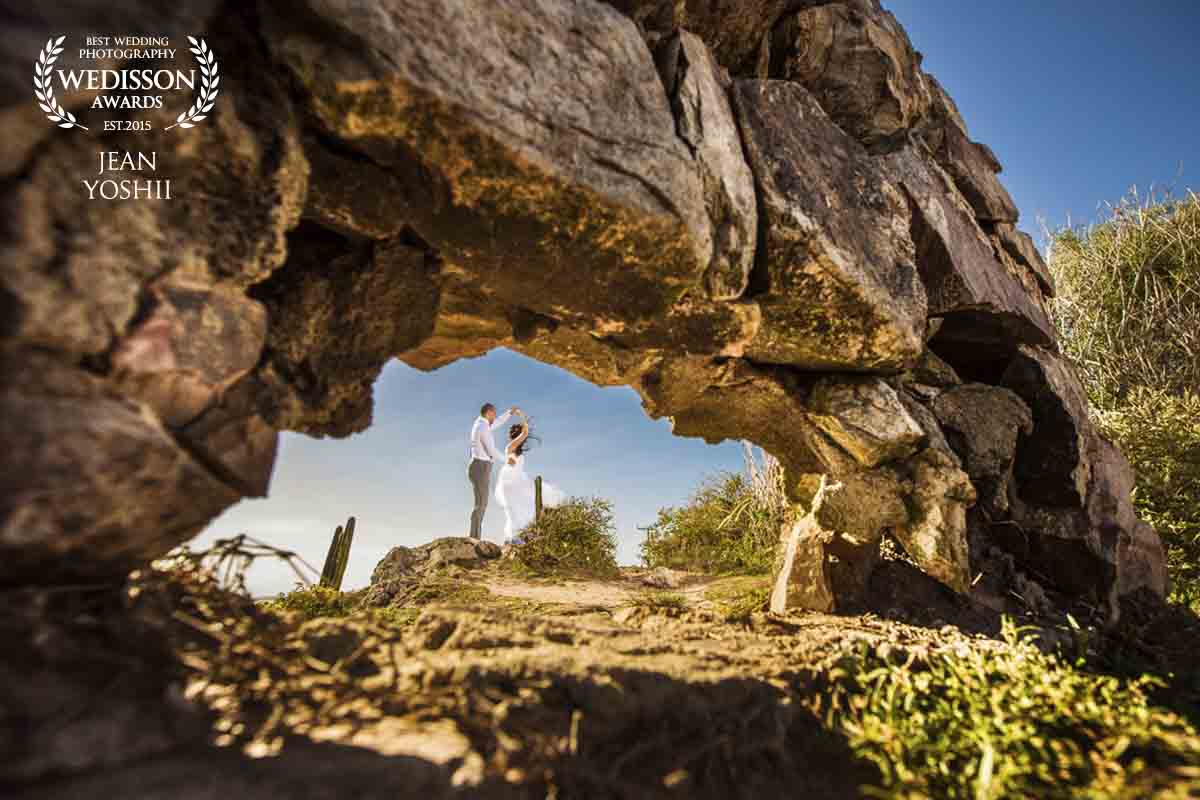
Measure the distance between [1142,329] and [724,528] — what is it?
37.0ft

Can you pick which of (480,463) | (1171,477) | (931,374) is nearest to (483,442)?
(480,463)

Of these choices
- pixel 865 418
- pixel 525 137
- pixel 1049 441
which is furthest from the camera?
pixel 1049 441

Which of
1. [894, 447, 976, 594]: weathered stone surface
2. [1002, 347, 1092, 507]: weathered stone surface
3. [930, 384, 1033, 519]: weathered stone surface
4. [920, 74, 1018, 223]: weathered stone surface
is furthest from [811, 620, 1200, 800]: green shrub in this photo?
[920, 74, 1018, 223]: weathered stone surface

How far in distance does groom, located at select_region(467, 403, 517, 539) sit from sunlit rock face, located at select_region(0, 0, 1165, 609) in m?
7.23

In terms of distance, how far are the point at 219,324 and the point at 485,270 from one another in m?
1.18

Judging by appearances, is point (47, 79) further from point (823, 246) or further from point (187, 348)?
point (823, 246)

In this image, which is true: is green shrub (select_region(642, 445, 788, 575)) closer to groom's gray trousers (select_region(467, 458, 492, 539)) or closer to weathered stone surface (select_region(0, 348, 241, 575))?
groom's gray trousers (select_region(467, 458, 492, 539))

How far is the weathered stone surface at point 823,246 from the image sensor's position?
3211 mm

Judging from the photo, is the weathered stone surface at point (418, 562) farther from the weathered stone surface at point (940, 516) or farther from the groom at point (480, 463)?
the weathered stone surface at point (940, 516)

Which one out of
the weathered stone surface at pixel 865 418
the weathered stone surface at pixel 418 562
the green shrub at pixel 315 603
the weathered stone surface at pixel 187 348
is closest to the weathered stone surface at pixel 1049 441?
the weathered stone surface at pixel 865 418

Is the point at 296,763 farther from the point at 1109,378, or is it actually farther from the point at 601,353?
the point at 1109,378

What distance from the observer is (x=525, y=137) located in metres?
2.21

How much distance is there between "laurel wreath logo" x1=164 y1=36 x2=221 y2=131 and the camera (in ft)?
5.77

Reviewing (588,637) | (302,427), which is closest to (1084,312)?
(588,637)
